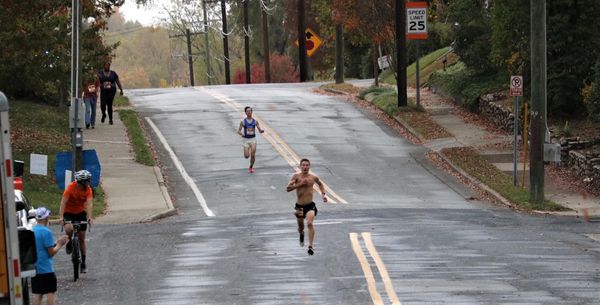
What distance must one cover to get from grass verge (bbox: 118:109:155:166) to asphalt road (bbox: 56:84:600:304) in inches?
21.3

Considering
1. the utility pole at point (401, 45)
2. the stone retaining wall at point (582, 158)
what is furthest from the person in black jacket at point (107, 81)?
the stone retaining wall at point (582, 158)

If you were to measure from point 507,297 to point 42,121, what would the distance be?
25850mm

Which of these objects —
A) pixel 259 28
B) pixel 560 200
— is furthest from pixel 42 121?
pixel 259 28

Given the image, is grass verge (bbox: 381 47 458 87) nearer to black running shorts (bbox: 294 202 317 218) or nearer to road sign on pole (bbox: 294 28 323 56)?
road sign on pole (bbox: 294 28 323 56)

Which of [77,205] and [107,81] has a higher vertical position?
[107,81]

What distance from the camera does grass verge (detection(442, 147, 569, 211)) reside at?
26.8m

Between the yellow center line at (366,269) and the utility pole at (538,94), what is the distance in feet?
25.9

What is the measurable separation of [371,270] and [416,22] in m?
24.3

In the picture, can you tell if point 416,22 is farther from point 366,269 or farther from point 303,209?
point 366,269

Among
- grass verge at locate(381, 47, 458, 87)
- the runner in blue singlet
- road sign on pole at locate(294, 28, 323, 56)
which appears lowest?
the runner in blue singlet

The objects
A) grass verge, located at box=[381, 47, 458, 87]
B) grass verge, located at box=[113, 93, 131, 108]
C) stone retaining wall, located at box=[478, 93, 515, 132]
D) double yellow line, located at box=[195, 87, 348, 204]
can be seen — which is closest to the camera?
double yellow line, located at box=[195, 87, 348, 204]

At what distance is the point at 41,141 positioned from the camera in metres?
34.0

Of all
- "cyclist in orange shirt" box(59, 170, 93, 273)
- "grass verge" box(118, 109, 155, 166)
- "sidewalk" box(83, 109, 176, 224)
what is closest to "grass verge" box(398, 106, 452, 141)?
"grass verge" box(118, 109, 155, 166)

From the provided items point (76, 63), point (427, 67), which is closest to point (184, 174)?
point (76, 63)
